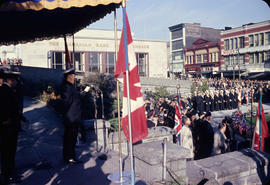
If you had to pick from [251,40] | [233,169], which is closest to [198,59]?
[251,40]

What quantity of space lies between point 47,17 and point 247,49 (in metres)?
47.0

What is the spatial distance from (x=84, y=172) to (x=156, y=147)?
131 cm

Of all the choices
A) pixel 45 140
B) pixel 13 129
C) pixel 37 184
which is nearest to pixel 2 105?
pixel 13 129

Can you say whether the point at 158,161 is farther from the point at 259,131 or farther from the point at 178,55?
the point at 178,55

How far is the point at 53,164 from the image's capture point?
468 centimetres

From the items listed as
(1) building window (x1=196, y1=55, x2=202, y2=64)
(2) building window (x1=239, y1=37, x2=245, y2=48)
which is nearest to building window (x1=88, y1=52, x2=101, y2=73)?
(2) building window (x1=239, y1=37, x2=245, y2=48)

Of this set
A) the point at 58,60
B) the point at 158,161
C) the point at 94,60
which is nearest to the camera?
the point at 158,161

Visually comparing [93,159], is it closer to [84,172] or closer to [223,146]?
[84,172]

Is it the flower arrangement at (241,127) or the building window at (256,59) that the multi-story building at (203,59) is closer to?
the building window at (256,59)

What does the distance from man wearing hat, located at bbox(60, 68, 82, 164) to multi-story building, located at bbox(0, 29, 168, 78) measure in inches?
866

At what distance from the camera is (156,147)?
13.2 ft

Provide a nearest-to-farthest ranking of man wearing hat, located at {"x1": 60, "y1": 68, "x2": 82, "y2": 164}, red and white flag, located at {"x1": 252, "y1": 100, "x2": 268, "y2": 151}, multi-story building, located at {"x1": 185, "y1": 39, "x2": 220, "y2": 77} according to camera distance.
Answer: man wearing hat, located at {"x1": 60, "y1": 68, "x2": 82, "y2": 164} → red and white flag, located at {"x1": 252, "y1": 100, "x2": 268, "y2": 151} → multi-story building, located at {"x1": 185, "y1": 39, "x2": 220, "y2": 77}

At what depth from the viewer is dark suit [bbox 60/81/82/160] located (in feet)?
15.4

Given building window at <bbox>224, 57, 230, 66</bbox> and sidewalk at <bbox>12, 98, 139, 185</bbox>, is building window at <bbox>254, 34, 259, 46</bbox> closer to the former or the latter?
building window at <bbox>224, 57, 230, 66</bbox>
